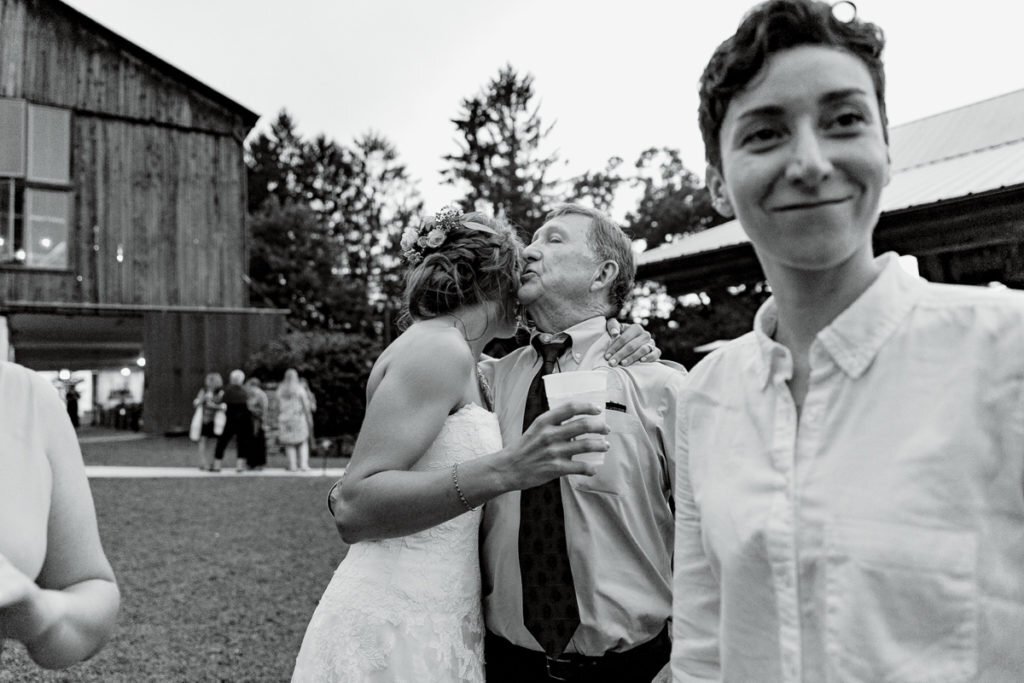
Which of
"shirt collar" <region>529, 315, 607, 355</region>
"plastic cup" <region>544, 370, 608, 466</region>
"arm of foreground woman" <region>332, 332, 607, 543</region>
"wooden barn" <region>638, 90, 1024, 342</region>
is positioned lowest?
"arm of foreground woman" <region>332, 332, 607, 543</region>

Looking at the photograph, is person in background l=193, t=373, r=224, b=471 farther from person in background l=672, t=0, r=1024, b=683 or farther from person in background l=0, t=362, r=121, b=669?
person in background l=672, t=0, r=1024, b=683

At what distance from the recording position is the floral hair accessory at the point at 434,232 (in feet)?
8.32

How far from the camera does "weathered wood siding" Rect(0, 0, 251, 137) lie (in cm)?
1956

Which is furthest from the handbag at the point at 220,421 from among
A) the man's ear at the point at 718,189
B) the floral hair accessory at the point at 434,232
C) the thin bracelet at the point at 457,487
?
the man's ear at the point at 718,189

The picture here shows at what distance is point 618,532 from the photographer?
2307mm

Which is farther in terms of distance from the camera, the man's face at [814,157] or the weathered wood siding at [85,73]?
the weathered wood siding at [85,73]

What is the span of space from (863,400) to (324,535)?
817 centimetres

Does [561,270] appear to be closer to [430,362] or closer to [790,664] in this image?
[430,362]

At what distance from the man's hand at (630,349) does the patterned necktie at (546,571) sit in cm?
44

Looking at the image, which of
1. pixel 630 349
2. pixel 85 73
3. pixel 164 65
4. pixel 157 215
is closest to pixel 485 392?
pixel 630 349

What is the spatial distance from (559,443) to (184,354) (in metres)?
20.7

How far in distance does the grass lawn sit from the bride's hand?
365 centimetres

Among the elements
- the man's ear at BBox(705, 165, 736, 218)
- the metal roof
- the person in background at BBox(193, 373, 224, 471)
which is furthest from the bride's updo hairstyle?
the person in background at BBox(193, 373, 224, 471)

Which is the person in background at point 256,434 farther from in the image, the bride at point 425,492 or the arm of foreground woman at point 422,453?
the arm of foreground woman at point 422,453
